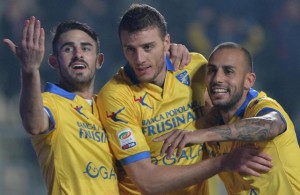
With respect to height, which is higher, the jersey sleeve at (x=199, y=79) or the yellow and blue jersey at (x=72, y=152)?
the jersey sleeve at (x=199, y=79)

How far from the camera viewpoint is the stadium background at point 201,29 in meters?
6.38

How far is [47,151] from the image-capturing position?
11.9 feet

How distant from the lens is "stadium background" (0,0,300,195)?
6379mm

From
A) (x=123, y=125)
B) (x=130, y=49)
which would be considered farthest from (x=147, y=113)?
(x=130, y=49)

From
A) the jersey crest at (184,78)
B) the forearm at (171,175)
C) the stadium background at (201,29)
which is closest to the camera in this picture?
the forearm at (171,175)

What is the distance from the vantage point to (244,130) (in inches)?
130

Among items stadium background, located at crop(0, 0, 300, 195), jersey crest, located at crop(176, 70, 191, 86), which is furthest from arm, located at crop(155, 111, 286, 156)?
stadium background, located at crop(0, 0, 300, 195)

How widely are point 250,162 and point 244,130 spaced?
203 mm

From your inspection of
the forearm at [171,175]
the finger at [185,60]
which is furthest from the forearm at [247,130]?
the finger at [185,60]

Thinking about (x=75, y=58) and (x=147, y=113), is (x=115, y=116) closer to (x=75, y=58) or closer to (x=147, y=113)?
(x=147, y=113)

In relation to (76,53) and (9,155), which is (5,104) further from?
(76,53)

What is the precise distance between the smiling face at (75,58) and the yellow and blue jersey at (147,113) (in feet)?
0.54

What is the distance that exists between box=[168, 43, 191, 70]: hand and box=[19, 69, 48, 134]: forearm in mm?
967

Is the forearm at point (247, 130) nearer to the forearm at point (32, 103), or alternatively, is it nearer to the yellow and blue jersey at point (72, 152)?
the yellow and blue jersey at point (72, 152)
